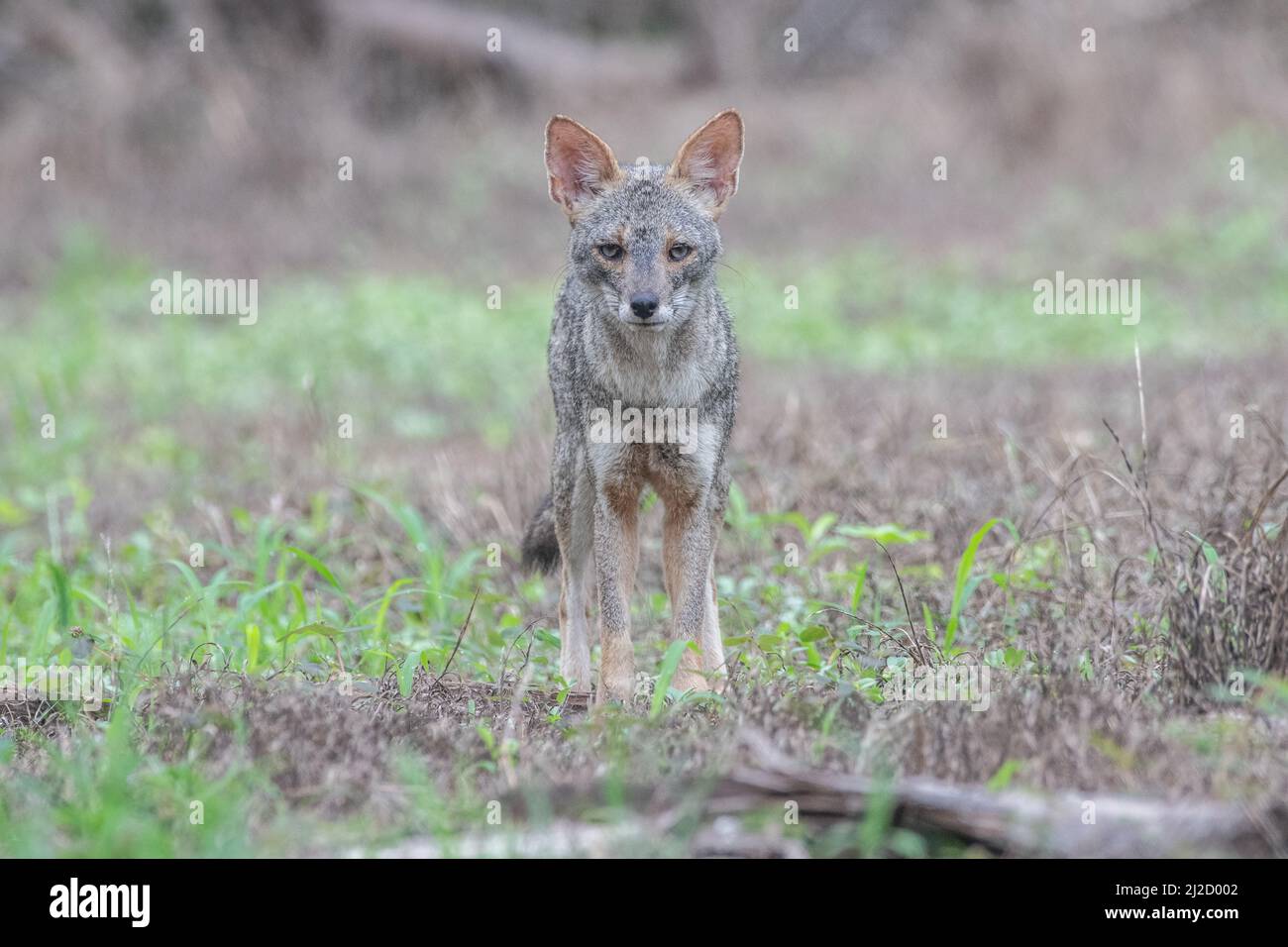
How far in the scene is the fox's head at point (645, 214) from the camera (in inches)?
201

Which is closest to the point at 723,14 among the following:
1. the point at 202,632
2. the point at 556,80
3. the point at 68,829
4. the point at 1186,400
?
the point at 556,80

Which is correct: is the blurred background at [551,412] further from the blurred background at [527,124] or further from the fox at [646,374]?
the fox at [646,374]

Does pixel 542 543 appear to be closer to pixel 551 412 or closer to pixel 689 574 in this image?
pixel 689 574

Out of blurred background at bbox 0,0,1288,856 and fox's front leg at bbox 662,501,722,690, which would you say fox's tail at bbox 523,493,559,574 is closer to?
blurred background at bbox 0,0,1288,856

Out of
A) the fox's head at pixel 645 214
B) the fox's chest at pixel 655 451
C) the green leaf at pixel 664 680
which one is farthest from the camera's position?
the fox's chest at pixel 655 451

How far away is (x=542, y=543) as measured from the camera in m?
6.11

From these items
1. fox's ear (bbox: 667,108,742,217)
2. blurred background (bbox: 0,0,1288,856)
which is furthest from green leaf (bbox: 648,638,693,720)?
fox's ear (bbox: 667,108,742,217)

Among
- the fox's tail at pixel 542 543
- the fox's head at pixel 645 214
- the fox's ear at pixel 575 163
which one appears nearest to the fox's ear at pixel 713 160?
the fox's head at pixel 645 214

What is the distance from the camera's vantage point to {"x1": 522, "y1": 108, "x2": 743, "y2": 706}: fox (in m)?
5.19

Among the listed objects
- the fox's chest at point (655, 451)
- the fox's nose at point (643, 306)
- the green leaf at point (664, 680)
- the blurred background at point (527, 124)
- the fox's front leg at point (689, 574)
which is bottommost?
the green leaf at point (664, 680)

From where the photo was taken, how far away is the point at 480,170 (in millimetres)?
19578
